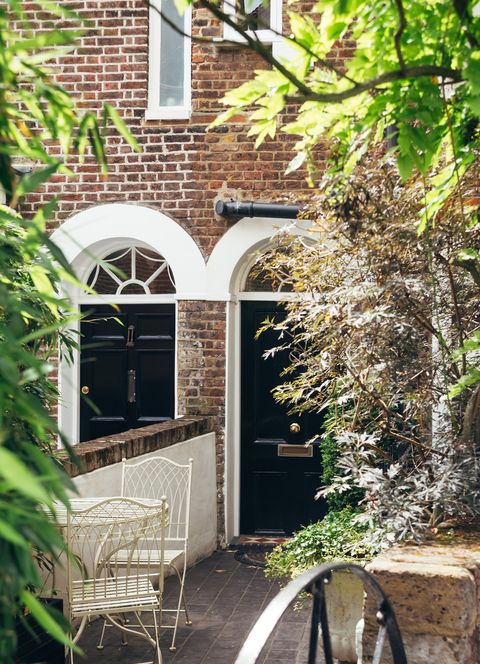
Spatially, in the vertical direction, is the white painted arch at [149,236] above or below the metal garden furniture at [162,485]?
above

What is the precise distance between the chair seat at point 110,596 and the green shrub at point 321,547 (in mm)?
818

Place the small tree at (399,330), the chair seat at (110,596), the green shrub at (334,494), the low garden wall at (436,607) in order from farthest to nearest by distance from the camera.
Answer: the green shrub at (334,494), the chair seat at (110,596), the small tree at (399,330), the low garden wall at (436,607)

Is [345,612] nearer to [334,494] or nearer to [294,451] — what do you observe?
[334,494]

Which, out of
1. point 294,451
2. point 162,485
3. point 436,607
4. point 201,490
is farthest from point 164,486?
point 436,607

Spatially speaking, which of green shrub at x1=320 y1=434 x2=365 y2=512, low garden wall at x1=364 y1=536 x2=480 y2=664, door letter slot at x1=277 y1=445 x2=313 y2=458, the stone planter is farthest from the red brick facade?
low garden wall at x1=364 y1=536 x2=480 y2=664

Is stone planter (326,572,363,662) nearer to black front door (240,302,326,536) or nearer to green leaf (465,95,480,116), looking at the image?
green leaf (465,95,480,116)

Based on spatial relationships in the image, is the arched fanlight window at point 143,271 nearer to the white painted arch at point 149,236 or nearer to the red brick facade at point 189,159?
the white painted arch at point 149,236

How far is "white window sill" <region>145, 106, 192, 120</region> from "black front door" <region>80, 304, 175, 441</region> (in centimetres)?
185

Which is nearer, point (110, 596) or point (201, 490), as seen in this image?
point (110, 596)

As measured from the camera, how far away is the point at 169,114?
983 cm

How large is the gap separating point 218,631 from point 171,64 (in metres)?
5.73

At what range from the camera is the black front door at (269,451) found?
9.97 m

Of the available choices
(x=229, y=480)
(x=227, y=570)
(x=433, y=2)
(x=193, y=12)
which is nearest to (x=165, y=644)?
(x=227, y=570)

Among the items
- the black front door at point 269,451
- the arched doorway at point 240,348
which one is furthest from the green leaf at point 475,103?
the black front door at point 269,451
